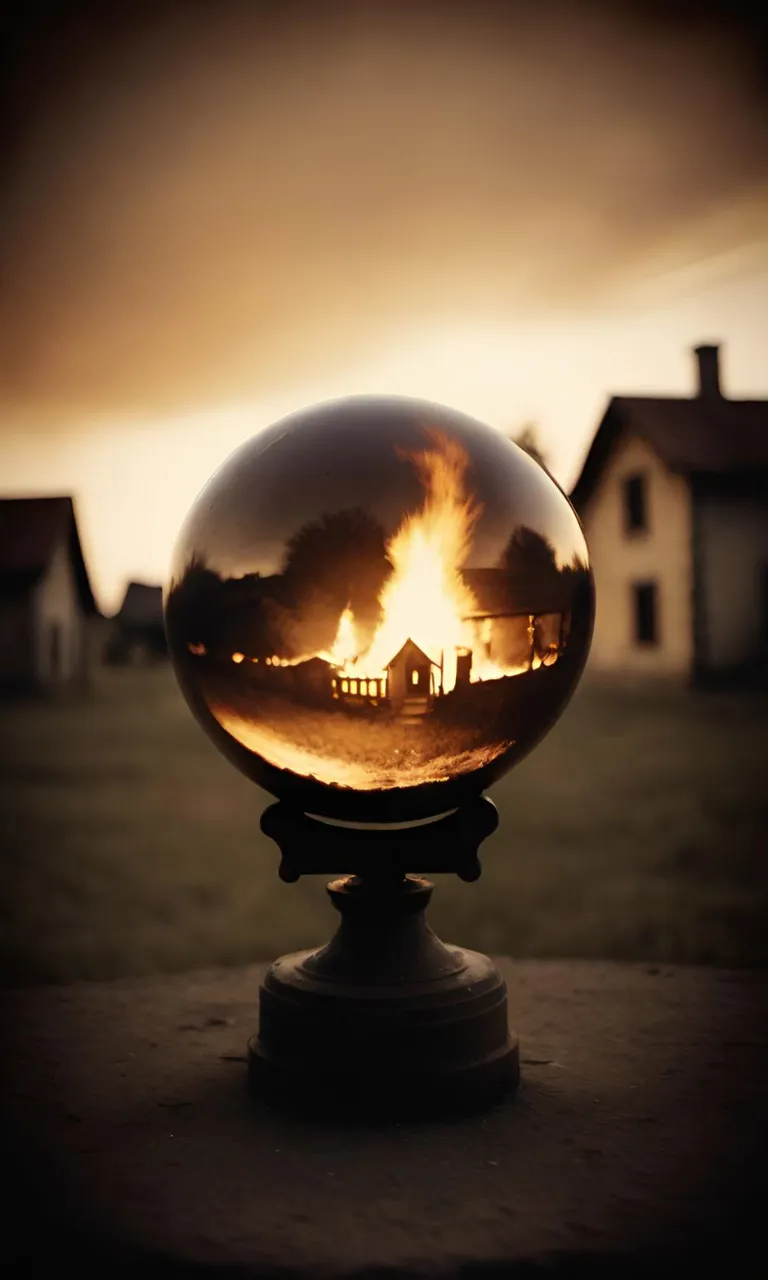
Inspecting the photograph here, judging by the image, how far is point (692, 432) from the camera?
20.7 m

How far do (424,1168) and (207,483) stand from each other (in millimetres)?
1796

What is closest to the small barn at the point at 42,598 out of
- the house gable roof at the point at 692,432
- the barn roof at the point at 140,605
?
the house gable roof at the point at 692,432

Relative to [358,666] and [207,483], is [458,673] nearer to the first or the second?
[358,666]

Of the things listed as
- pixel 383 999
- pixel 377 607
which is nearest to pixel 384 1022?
pixel 383 999

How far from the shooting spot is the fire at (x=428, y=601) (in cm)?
263

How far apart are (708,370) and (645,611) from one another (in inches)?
208

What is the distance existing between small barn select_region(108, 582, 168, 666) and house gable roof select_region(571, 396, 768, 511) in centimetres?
1949

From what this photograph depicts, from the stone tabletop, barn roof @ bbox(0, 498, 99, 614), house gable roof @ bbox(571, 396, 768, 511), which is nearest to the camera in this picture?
the stone tabletop

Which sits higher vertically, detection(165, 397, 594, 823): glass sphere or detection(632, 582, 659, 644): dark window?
detection(632, 582, 659, 644): dark window

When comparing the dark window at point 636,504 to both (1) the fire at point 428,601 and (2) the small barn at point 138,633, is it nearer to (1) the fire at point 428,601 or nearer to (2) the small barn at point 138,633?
(1) the fire at point 428,601

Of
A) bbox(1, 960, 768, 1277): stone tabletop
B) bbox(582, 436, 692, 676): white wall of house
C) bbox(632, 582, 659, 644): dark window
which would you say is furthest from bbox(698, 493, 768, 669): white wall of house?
bbox(1, 960, 768, 1277): stone tabletop

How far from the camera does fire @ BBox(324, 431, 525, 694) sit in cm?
263

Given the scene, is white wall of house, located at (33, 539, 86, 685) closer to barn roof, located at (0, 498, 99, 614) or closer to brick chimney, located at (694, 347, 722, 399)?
barn roof, located at (0, 498, 99, 614)

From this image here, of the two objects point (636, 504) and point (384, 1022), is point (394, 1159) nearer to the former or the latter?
point (384, 1022)
